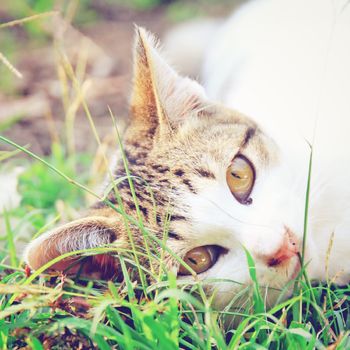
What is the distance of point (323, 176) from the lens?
1717 mm

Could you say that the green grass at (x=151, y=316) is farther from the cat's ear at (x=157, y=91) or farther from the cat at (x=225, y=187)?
the cat's ear at (x=157, y=91)

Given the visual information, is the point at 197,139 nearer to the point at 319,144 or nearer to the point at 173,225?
the point at 173,225

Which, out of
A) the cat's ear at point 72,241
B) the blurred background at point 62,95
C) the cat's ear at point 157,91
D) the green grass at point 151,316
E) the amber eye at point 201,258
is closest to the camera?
the green grass at point 151,316

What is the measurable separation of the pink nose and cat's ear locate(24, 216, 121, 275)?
0.47m

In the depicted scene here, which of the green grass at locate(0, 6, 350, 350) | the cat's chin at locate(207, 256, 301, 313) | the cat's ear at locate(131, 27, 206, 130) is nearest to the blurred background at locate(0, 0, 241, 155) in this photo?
the cat's ear at locate(131, 27, 206, 130)

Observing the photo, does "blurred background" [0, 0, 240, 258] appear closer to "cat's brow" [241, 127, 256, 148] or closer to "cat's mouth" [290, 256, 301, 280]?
"cat's brow" [241, 127, 256, 148]

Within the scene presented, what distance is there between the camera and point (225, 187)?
152 centimetres

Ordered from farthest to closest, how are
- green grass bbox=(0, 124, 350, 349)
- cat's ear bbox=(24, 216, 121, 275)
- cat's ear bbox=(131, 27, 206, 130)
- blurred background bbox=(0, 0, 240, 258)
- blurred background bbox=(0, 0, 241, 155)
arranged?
blurred background bbox=(0, 0, 241, 155), blurred background bbox=(0, 0, 240, 258), cat's ear bbox=(131, 27, 206, 130), cat's ear bbox=(24, 216, 121, 275), green grass bbox=(0, 124, 350, 349)

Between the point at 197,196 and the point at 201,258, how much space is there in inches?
7.3

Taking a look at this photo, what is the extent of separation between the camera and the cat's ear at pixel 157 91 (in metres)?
1.63

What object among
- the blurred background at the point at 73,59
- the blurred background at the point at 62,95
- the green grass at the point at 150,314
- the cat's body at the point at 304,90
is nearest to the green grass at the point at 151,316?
the green grass at the point at 150,314

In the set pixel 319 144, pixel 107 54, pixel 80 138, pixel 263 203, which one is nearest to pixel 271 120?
pixel 319 144

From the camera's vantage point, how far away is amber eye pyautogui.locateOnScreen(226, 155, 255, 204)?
1.53 metres

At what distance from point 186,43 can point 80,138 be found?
945mm
